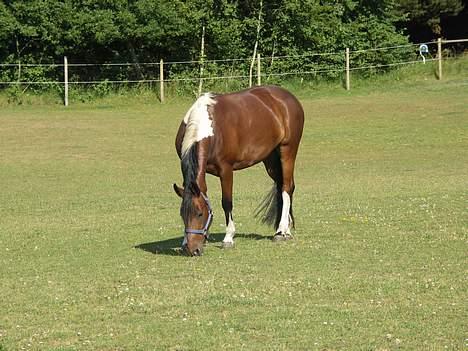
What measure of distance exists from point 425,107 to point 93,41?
14143mm

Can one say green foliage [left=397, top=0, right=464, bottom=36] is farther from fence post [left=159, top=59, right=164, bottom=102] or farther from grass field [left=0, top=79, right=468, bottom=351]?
grass field [left=0, top=79, right=468, bottom=351]

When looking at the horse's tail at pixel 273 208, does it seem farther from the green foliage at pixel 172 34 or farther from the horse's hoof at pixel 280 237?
the green foliage at pixel 172 34

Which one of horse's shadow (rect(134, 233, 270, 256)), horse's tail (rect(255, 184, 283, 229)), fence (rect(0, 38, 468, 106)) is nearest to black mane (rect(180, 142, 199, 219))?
horse's shadow (rect(134, 233, 270, 256))

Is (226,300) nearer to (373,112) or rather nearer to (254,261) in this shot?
(254,261)

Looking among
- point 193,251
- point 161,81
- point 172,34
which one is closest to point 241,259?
point 193,251

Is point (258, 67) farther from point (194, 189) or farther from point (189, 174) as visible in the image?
point (194, 189)

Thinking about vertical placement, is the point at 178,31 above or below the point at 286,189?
above

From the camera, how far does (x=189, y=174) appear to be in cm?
1105

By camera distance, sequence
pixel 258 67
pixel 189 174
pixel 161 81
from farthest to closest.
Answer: pixel 258 67 < pixel 161 81 < pixel 189 174

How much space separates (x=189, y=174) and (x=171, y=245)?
173cm

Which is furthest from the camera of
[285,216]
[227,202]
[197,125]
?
[285,216]

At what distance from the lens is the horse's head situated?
1091 cm

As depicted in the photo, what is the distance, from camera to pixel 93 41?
38594 millimetres

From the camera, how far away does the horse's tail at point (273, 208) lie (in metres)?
12.9
